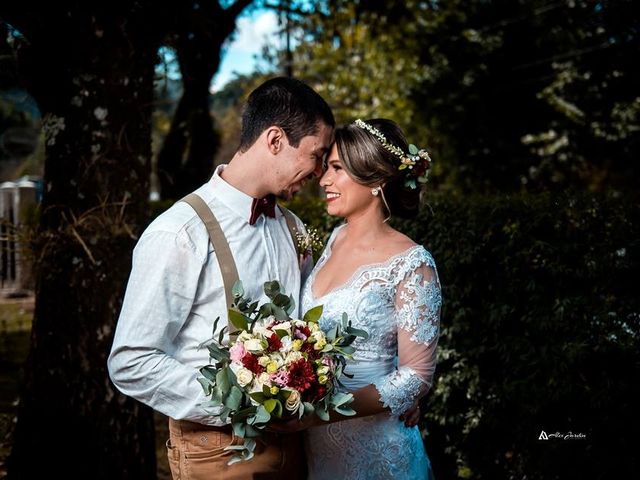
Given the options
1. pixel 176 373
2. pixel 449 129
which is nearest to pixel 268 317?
pixel 176 373

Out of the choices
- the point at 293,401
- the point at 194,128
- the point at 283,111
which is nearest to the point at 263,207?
the point at 283,111

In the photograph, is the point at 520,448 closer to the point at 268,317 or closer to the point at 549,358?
the point at 549,358

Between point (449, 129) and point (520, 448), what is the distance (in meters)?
11.6

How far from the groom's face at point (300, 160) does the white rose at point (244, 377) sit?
0.94 m

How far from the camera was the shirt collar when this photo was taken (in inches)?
101

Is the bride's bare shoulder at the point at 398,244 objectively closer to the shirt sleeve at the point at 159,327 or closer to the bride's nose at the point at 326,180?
the bride's nose at the point at 326,180

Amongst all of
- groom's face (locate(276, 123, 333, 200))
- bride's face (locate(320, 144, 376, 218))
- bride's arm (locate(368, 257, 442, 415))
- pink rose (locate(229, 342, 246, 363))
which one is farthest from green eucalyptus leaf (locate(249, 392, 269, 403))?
bride's face (locate(320, 144, 376, 218))

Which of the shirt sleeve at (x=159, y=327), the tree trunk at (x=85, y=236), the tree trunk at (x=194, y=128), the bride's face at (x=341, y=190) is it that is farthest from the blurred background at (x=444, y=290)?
the tree trunk at (x=194, y=128)

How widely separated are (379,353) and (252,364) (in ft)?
3.08

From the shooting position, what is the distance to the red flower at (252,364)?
2.00m

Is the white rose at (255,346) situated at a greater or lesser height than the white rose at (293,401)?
greater

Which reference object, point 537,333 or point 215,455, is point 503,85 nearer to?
point 537,333

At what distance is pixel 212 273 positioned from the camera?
7.82ft

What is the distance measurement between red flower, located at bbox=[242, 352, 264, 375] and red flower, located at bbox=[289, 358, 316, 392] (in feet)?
0.33
